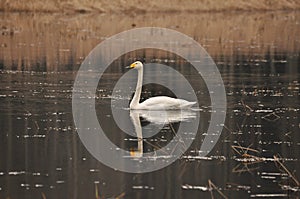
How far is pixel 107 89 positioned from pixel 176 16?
3112 cm

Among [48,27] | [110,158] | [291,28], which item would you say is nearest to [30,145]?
[110,158]

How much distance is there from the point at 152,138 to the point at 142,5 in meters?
40.5

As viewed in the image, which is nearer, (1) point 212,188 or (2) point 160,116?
(1) point 212,188

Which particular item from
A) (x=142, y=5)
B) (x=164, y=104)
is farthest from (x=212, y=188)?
(x=142, y=5)

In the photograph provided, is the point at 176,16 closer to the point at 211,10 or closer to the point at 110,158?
the point at 211,10

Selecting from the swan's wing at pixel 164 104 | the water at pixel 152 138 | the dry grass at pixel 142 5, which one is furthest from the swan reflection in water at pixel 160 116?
the dry grass at pixel 142 5

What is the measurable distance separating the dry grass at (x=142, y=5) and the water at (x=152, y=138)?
18532mm

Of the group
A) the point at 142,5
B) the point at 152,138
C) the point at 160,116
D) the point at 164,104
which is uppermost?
the point at 142,5

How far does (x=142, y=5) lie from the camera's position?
53156 mm

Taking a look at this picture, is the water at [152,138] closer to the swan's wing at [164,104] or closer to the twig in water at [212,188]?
the twig in water at [212,188]

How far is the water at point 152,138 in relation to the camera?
10117 millimetres

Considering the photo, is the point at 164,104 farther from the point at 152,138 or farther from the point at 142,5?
the point at 142,5

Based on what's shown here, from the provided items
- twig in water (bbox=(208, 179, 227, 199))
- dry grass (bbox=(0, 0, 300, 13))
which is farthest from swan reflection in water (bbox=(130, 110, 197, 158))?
dry grass (bbox=(0, 0, 300, 13))

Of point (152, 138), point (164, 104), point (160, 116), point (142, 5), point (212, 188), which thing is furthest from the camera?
point (142, 5)
